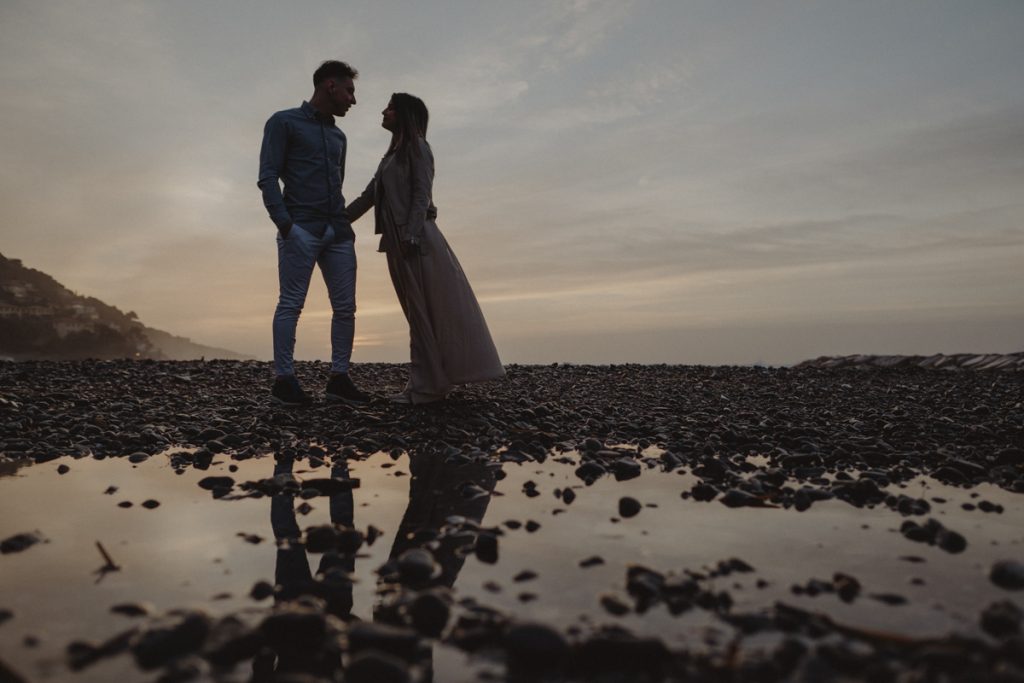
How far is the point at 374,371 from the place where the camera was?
15.7 metres

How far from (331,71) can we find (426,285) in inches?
112

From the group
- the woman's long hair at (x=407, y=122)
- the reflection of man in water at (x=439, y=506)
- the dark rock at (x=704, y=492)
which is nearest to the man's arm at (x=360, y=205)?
the woman's long hair at (x=407, y=122)

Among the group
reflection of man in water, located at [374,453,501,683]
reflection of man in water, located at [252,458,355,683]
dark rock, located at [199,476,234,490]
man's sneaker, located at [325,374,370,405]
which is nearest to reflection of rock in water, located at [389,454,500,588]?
reflection of man in water, located at [374,453,501,683]

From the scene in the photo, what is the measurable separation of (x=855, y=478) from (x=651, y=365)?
13.1 meters

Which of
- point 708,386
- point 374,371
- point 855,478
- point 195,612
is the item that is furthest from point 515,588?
point 374,371

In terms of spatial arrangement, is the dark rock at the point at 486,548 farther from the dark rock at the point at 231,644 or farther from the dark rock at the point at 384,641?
the dark rock at the point at 231,644

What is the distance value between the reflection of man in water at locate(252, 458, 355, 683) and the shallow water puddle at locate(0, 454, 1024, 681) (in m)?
0.02

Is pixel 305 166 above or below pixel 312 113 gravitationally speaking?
below

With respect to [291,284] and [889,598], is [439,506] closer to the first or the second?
[889,598]

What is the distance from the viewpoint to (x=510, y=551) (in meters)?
3.27

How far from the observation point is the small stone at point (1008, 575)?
2793mm

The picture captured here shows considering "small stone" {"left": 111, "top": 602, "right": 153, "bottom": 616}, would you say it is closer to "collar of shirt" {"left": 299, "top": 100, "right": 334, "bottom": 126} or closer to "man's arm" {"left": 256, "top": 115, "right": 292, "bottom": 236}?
"man's arm" {"left": 256, "top": 115, "right": 292, "bottom": 236}

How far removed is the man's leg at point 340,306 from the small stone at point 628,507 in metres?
5.11

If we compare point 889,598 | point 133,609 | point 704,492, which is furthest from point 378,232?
point 889,598
